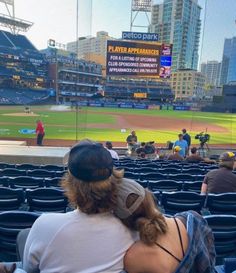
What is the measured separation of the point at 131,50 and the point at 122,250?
3619 centimetres

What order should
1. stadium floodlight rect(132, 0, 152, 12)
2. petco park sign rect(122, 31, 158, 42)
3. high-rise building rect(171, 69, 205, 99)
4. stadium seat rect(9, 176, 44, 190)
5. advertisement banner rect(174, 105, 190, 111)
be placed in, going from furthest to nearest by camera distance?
high-rise building rect(171, 69, 205, 99), advertisement banner rect(174, 105, 190, 111), stadium floodlight rect(132, 0, 152, 12), petco park sign rect(122, 31, 158, 42), stadium seat rect(9, 176, 44, 190)

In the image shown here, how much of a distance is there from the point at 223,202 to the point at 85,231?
9.19ft

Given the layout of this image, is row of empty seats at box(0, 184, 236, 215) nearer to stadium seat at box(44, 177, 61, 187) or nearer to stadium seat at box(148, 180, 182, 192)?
stadium seat at box(148, 180, 182, 192)

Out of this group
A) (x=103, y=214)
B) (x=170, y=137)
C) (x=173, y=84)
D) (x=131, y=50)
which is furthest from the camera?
(x=173, y=84)

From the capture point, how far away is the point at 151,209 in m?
1.32

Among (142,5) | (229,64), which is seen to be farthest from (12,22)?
(229,64)

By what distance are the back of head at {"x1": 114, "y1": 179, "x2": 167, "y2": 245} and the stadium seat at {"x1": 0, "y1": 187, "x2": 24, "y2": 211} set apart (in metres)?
2.42

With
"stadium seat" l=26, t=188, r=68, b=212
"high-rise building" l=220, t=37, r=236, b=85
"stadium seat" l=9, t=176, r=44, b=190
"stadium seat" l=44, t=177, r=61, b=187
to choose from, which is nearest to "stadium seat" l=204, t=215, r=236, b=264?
"stadium seat" l=26, t=188, r=68, b=212

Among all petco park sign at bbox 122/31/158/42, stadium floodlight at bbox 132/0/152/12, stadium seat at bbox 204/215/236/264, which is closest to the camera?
stadium seat at bbox 204/215/236/264

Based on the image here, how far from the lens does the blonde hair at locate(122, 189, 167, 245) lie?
1246 mm

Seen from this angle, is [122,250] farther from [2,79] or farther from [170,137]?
[2,79]

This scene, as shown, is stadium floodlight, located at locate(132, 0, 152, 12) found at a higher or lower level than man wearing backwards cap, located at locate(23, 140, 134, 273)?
higher

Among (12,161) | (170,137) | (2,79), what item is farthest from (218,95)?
(2,79)

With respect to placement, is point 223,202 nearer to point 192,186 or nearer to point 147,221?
point 192,186
